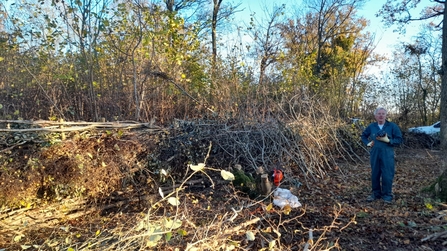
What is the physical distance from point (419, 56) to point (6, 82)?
60.7 feet

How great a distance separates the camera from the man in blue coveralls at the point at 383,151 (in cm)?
459

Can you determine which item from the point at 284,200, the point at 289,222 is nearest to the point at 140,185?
the point at 284,200

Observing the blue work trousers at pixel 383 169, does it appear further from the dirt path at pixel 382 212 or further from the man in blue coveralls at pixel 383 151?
the dirt path at pixel 382 212

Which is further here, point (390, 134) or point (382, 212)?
point (390, 134)

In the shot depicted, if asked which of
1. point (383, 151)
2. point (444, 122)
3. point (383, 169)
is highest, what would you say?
point (444, 122)

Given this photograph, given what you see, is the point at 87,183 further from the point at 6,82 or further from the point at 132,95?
the point at 6,82

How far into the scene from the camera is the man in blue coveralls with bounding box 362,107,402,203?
4586 mm

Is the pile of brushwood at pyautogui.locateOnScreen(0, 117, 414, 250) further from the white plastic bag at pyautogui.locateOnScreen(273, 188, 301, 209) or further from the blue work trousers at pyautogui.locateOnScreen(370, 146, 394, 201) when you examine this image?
the blue work trousers at pyautogui.locateOnScreen(370, 146, 394, 201)

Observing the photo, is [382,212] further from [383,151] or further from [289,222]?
[289,222]

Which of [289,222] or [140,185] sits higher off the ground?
[140,185]

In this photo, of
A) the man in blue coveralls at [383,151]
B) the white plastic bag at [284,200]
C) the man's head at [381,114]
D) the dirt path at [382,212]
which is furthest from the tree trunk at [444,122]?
the white plastic bag at [284,200]

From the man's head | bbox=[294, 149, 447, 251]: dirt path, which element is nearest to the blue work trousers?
bbox=[294, 149, 447, 251]: dirt path

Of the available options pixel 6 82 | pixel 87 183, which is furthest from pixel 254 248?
pixel 6 82

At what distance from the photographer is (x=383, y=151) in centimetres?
459
